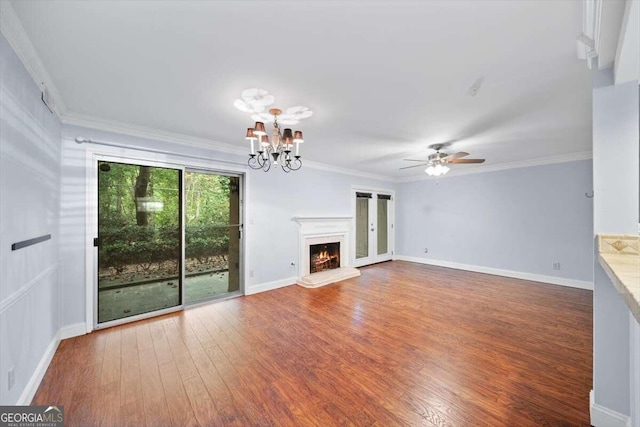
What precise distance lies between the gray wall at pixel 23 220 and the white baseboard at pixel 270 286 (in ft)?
7.16

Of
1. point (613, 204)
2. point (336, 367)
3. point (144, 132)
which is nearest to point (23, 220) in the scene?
point (144, 132)

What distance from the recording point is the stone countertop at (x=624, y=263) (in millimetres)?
661

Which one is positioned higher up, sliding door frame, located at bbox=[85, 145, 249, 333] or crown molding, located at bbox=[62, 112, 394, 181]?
crown molding, located at bbox=[62, 112, 394, 181]

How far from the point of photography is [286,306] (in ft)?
11.4

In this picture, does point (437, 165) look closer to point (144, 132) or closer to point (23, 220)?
point (144, 132)

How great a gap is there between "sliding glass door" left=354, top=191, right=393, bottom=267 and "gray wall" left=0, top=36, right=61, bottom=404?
5.11m

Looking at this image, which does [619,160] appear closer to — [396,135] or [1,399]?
[396,135]

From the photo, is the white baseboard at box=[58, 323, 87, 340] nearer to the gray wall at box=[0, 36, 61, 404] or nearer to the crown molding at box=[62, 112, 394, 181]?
the gray wall at box=[0, 36, 61, 404]

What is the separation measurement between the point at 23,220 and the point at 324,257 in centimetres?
430

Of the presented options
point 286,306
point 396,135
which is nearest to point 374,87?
point 396,135

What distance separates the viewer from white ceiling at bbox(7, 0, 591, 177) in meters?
1.31

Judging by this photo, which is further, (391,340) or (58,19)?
(391,340)

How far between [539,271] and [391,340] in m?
4.10

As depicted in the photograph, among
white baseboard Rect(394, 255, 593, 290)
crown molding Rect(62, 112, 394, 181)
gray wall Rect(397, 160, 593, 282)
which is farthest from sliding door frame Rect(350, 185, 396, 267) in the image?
crown molding Rect(62, 112, 394, 181)
